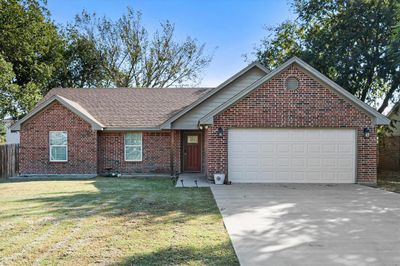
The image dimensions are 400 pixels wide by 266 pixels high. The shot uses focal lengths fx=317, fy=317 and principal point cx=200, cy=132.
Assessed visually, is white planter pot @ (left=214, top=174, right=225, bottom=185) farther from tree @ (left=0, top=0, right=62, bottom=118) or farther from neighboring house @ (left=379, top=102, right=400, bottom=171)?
tree @ (left=0, top=0, right=62, bottom=118)

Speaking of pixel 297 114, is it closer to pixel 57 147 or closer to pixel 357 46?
pixel 357 46

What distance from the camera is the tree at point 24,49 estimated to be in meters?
22.5

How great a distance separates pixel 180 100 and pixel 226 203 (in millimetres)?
10891

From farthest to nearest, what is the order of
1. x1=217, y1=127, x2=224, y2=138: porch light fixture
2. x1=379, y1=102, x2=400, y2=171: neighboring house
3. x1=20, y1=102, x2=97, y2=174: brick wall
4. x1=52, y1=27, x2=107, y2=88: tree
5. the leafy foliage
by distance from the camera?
1. x1=52, y1=27, x2=107, y2=88: tree
2. the leafy foliage
3. x1=379, y1=102, x2=400, y2=171: neighboring house
4. x1=20, y1=102, x2=97, y2=174: brick wall
5. x1=217, y1=127, x2=224, y2=138: porch light fixture

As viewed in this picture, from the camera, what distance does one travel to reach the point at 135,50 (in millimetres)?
30250

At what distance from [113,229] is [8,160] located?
12.5 metres

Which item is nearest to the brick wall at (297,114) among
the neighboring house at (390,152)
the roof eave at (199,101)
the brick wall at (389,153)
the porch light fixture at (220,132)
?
the porch light fixture at (220,132)

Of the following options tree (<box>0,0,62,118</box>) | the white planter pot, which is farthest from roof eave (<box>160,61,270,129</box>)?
tree (<box>0,0,62,118</box>)

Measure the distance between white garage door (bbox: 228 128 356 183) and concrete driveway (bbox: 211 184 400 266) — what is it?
171 centimetres

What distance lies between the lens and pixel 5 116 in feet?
79.0

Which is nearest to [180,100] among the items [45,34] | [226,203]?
[226,203]

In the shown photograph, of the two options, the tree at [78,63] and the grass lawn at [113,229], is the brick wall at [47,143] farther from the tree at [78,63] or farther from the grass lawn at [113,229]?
the tree at [78,63]

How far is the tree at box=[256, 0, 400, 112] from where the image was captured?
1742 cm

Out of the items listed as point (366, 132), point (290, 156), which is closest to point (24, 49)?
point (290, 156)
